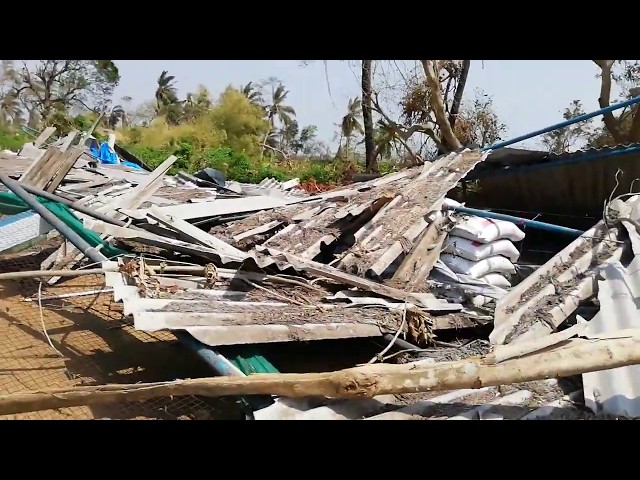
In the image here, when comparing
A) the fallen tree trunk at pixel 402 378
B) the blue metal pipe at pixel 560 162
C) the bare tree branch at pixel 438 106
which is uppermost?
the bare tree branch at pixel 438 106

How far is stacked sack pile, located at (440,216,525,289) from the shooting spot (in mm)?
4543

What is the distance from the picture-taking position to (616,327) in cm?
298

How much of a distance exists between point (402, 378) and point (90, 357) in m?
3.12

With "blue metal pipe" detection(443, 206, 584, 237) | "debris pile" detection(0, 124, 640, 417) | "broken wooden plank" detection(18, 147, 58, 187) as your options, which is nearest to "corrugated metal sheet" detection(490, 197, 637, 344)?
"debris pile" detection(0, 124, 640, 417)

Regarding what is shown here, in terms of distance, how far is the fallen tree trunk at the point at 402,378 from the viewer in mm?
2252

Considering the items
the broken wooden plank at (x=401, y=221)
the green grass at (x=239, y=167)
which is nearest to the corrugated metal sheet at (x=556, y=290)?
the broken wooden plank at (x=401, y=221)

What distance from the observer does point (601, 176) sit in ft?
21.0

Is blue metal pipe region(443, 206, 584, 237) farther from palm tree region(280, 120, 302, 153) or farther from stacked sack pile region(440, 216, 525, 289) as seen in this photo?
palm tree region(280, 120, 302, 153)

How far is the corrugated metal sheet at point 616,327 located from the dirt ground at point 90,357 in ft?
7.21

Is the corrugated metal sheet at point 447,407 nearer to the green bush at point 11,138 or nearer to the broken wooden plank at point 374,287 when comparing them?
the broken wooden plank at point 374,287

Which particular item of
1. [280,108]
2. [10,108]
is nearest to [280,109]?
[280,108]
